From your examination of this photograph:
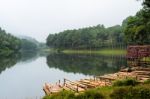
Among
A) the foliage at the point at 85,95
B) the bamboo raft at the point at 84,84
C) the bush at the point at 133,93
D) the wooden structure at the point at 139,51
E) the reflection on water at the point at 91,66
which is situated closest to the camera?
the bush at the point at 133,93

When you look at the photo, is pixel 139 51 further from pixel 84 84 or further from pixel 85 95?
pixel 85 95

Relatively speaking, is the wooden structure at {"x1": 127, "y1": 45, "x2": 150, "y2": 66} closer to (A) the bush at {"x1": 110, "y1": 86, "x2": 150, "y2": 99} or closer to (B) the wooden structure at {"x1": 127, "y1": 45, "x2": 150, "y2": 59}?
(B) the wooden structure at {"x1": 127, "y1": 45, "x2": 150, "y2": 59}

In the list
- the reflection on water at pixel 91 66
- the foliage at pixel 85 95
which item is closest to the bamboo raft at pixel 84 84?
the foliage at pixel 85 95

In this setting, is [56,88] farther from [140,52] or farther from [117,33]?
[117,33]

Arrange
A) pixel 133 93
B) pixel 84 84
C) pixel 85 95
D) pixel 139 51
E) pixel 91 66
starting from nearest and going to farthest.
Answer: pixel 133 93, pixel 85 95, pixel 84 84, pixel 139 51, pixel 91 66

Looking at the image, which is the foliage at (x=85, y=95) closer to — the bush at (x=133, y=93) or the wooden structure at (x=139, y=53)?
the bush at (x=133, y=93)

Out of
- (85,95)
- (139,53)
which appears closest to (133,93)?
(85,95)

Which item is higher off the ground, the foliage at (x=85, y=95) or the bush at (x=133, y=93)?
the bush at (x=133, y=93)

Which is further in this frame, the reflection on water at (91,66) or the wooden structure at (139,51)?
the reflection on water at (91,66)

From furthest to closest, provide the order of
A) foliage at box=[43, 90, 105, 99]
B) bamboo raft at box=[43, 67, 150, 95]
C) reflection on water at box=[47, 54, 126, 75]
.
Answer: reflection on water at box=[47, 54, 126, 75], bamboo raft at box=[43, 67, 150, 95], foliage at box=[43, 90, 105, 99]

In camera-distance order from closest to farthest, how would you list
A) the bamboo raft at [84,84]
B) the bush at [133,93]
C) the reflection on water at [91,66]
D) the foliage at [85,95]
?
1. the bush at [133,93]
2. the foliage at [85,95]
3. the bamboo raft at [84,84]
4. the reflection on water at [91,66]

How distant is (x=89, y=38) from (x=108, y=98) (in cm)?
17357

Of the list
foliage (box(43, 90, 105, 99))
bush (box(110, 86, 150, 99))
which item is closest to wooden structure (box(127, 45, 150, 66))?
foliage (box(43, 90, 105, 99))

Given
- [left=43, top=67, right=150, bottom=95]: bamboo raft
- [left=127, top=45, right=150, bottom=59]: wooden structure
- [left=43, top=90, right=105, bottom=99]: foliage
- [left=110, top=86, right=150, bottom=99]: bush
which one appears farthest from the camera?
[left=127, top=45, right=150, bottom=59]: wooden structure
